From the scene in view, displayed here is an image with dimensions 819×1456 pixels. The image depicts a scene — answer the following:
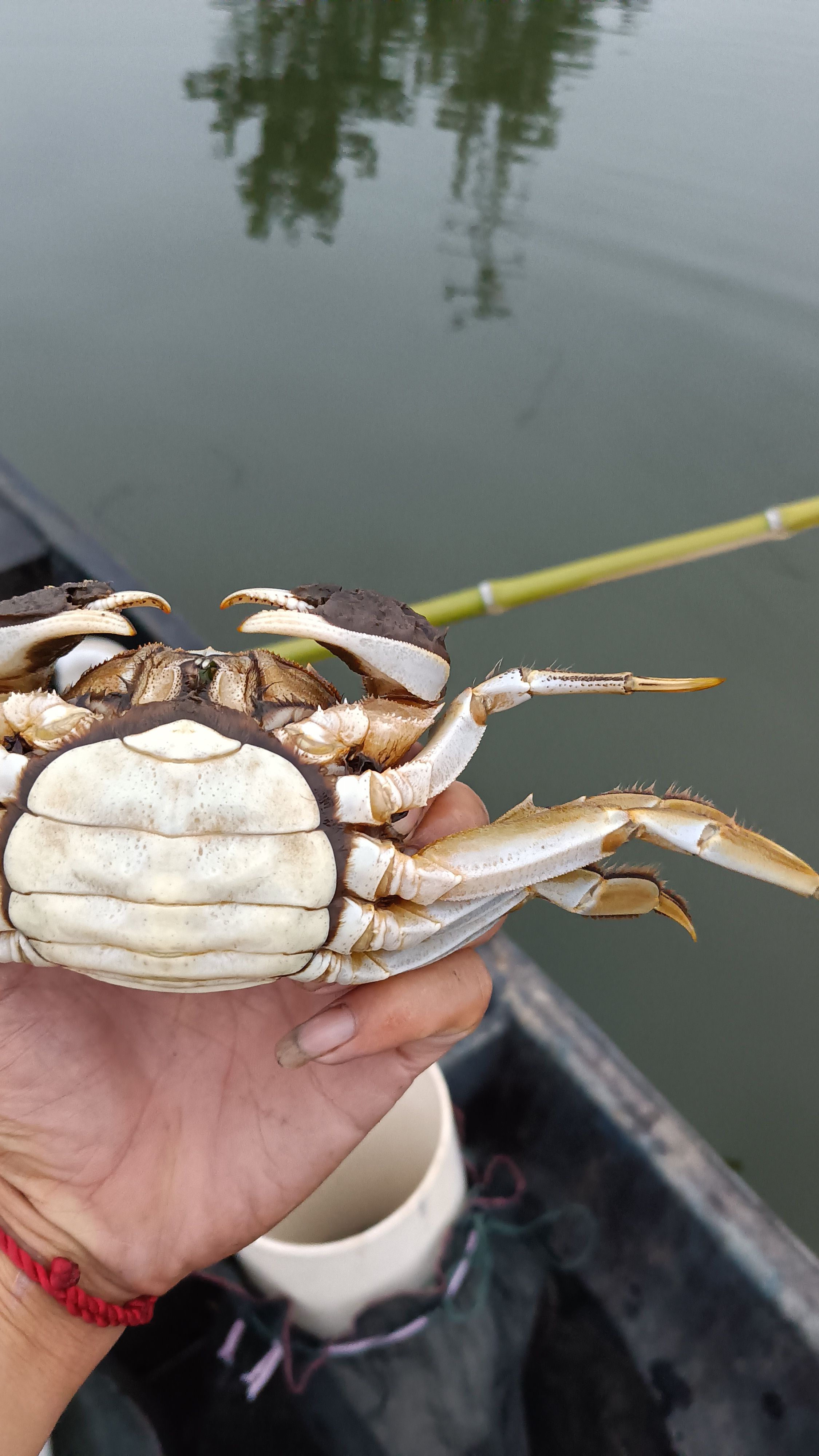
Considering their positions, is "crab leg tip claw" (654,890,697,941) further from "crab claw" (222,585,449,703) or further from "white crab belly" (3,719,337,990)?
"white crab belly" (3,719,337,990)

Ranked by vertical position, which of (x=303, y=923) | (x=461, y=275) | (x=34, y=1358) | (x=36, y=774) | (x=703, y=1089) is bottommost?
(x=703, y=1089)

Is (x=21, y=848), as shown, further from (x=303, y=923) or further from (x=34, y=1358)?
(x=34, y=1358)

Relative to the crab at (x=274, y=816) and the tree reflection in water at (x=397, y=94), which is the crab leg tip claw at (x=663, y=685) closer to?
the crab at (x=274, y=816)

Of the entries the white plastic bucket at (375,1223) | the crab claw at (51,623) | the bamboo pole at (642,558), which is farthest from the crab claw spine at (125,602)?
the white plastic bucket at (375,1223)

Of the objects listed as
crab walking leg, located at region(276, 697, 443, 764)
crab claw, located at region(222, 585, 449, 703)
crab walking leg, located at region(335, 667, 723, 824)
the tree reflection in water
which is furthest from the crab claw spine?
the tree reflection in water

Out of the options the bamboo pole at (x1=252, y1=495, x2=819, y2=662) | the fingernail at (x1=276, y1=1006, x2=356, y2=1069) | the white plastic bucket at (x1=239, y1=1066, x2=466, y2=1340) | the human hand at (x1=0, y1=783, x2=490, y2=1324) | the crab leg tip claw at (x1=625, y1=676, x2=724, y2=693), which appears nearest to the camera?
the fingernail at (x1=276, y1=1006, x2=356, y2=1069)

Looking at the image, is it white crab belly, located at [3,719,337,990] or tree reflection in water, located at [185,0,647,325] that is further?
tree reflection in water, located at [185,0,647,325]

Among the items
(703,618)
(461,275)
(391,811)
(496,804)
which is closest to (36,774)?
(391,811)
